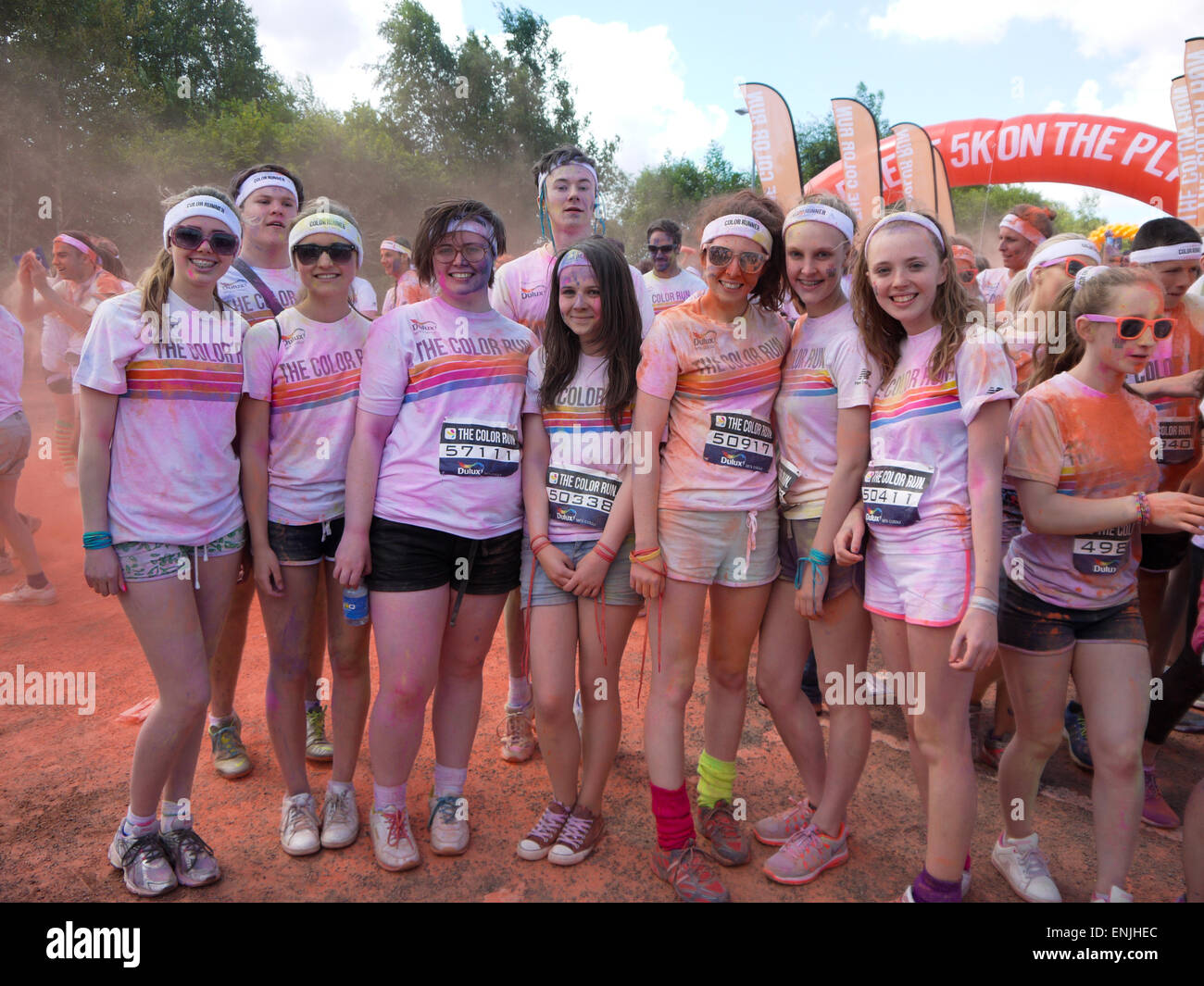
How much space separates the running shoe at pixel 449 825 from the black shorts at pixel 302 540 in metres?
1.07

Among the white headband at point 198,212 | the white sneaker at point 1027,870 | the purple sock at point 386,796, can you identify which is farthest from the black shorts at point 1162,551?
the white headband at point 198,212

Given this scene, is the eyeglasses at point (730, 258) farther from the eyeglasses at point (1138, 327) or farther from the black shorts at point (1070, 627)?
the black shorts at point (1070, 627)

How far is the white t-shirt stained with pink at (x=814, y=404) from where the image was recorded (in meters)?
2.66

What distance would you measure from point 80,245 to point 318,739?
530 centimetres

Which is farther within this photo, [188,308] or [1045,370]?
[1045,370]

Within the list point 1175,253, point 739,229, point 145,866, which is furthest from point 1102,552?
point 145,866

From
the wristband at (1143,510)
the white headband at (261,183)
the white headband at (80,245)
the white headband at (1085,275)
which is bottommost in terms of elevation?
the wristband at (1143,510)

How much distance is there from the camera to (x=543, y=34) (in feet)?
98.8

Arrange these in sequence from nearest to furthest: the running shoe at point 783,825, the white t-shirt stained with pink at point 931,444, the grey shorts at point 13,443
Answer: the white t-shirt stained with pink at point 931,444 → the running shoe at point 783,825 → the grey shorts at point 13,443

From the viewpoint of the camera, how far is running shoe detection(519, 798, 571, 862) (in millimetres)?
2934

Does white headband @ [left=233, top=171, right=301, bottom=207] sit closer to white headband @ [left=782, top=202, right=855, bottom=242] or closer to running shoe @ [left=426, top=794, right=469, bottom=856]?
white headband @ [left=782, top=202, right=855, bottom=242]

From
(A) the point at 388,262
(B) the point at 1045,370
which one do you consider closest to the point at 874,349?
(B) the point at 1045,370

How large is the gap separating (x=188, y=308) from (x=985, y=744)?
3994 mm
